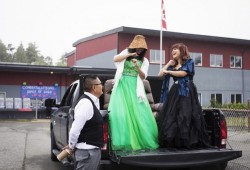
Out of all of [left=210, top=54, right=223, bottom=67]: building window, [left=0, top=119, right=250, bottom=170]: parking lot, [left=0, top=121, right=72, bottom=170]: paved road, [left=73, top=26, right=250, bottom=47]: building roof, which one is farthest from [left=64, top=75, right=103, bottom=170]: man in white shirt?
[left=210, top=54, right=223, bottom=67]: building window

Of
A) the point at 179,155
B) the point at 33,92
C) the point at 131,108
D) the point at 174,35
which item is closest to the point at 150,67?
the point at 174,35

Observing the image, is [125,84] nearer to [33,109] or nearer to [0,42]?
[33,109]

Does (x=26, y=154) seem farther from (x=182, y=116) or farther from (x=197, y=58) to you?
(x=197, y=58)

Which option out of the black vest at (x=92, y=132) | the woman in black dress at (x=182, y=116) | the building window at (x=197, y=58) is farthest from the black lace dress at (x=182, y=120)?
the building window at (x=197, y=58)

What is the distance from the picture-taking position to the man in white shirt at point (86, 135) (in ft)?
12.6

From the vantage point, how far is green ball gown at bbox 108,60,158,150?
5.10 meters

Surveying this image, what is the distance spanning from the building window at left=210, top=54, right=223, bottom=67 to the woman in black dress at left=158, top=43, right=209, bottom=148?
2629cm

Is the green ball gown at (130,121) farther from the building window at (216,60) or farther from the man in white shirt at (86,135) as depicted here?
the building window at (216,60)

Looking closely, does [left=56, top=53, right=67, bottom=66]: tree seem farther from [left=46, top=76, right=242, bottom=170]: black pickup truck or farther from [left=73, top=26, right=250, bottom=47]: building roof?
[left=46, top=76, right=242, bottom=170]: black pickup truck

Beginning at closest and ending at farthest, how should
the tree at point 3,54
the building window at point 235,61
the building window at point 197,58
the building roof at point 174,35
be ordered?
1. the building roof at point 174,35
2. the building window at point 197,58
3. the building window at point 235,61
4. the tree at point 3,54

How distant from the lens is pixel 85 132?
12.8 feet

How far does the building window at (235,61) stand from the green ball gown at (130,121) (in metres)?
27.9

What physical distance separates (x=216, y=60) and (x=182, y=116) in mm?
27148

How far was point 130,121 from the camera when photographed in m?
5.29
